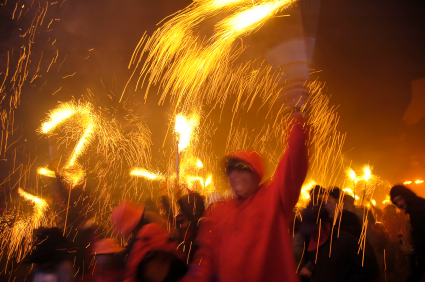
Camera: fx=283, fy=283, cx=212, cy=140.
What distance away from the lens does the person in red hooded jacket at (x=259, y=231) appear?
1735 millimetres

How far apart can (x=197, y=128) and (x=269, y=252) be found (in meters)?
10.5

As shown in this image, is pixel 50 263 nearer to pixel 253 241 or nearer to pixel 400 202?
pixel 253 241

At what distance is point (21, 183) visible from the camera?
9.42 m

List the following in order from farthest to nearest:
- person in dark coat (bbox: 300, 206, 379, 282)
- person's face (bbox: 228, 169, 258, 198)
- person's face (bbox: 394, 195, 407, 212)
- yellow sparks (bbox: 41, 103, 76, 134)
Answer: yellow sparks (bbox: 41, 103, 76, 134) → person's face (bbox: 394, 195, 407, 212) → person in dark coat (bbox: 300, 206, 379, 282) → person's face (bbox: 228, 169, 258, 198)

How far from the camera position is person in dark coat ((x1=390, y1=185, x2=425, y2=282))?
2979 millimetres

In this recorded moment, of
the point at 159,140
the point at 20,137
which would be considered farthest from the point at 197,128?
the point at 20,137

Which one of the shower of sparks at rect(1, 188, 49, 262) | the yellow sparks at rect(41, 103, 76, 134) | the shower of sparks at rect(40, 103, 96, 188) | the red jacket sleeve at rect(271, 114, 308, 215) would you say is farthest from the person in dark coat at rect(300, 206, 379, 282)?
the yellow sparks at rect(41, 103, 76, 134)

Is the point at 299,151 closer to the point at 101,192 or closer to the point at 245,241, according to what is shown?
the point at 245,241

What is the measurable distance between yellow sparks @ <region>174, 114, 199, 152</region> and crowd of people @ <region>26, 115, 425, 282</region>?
742cm

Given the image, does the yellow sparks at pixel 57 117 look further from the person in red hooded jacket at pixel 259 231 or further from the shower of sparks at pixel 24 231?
the person in red hooded jacket at pixel 259 231

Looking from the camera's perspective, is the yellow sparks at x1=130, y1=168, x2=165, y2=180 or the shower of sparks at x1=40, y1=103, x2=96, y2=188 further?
the yellow sparks at x1=130, y1=168, x2=165, y2=180

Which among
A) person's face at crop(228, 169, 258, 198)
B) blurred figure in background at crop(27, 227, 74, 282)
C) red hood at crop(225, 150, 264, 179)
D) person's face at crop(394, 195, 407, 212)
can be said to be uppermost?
red hood at crop(225, 150, 264, 179)

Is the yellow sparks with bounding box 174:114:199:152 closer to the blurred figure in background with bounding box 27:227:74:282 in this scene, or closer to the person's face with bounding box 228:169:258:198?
the blurred figure in background with bounding box 27:227:74:282

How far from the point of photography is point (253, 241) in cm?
181
